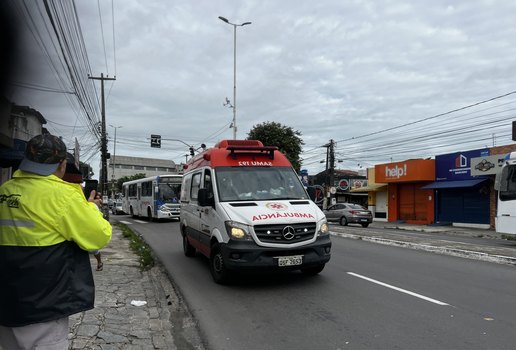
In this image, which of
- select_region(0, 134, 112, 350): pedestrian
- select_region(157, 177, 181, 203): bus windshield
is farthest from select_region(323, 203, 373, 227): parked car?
select_region(0, 134, 112, 350): pedestrian

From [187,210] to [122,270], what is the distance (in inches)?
89.8

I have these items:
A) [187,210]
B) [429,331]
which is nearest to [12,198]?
[429,331]

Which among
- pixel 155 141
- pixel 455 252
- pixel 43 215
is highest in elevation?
pixel 155 141

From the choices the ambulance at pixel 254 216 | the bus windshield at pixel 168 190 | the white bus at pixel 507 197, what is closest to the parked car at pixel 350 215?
the bus windshield at pixel 168 190

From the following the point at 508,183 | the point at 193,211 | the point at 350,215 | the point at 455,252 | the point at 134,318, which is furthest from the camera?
the point at 350,215

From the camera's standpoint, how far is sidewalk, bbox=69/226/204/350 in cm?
489

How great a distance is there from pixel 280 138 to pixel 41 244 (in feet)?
105

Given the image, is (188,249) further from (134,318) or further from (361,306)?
(361,306)

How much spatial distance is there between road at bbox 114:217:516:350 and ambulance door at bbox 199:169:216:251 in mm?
749

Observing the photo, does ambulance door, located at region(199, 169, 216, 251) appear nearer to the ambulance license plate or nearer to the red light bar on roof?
the red light bar on roof

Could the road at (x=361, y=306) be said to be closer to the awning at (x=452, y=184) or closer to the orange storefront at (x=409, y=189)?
the awning at (x=452, y=184)

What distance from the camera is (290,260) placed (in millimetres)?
7109

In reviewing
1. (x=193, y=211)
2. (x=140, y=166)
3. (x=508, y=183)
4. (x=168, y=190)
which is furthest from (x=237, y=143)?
(x=140, y=166)

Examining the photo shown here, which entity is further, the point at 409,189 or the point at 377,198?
the point at 377,198
